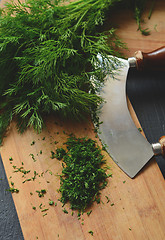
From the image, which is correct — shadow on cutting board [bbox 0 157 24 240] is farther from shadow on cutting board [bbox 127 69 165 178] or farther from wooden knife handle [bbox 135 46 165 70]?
Result: wooden knife handle [bbox 135 46 165 70]

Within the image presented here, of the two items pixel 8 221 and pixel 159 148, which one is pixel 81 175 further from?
pixel 8 221

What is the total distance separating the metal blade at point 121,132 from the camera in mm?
1111

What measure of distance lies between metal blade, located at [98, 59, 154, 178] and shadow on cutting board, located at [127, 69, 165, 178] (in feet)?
0.47

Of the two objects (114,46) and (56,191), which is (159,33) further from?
(56,191)

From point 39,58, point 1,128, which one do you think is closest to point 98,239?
point 1,128

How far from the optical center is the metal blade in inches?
43.8

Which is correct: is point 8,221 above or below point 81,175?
below

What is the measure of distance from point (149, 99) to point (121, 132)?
0.93ft

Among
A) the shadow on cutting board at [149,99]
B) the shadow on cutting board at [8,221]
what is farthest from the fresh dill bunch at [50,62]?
the shadow on cutting board at [8,221]

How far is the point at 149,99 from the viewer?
4.32 ft

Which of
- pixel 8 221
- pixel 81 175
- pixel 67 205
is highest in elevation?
pixel 81 175

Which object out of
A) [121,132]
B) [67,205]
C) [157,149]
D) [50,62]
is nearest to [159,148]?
[157,149]

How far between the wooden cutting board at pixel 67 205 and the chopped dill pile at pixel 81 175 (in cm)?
3

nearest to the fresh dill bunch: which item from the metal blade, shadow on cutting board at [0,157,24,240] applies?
the metal blade
